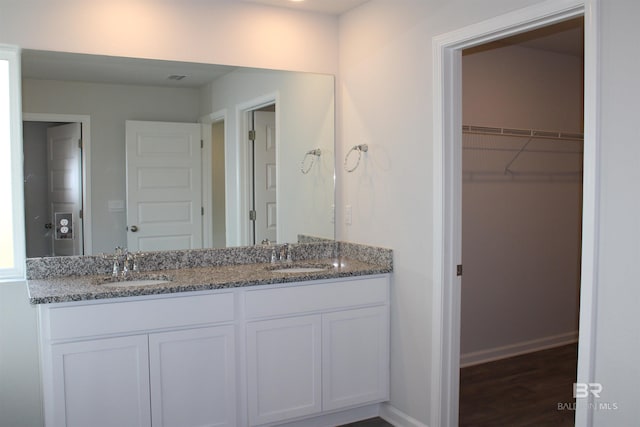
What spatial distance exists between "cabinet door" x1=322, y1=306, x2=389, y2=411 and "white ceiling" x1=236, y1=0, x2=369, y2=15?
70.6 inches

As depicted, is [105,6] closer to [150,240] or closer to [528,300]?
[150,240]

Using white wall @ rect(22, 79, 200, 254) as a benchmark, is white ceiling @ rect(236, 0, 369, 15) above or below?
above

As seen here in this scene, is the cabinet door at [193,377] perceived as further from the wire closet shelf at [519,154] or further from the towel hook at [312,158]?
the wire closet shelf at [519,154]

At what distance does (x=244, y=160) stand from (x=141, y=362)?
137 centimetres

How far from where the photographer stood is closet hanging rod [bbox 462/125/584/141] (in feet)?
13.6

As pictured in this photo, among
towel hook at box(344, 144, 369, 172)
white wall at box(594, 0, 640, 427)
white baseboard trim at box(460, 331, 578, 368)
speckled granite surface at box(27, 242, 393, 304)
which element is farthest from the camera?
white baseboard trim at box(460, 331, 578, 368)

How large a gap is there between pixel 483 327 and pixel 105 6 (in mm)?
3300

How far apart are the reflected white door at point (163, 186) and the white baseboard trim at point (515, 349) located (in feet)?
7.32

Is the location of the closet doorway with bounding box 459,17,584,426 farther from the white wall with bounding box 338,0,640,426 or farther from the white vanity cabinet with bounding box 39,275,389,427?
the white vanity cabinet with bounding box 39,275,389,427

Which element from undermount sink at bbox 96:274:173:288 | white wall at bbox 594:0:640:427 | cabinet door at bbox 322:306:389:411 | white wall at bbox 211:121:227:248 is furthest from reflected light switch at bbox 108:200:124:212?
white wall at bbox 594:0:640:427

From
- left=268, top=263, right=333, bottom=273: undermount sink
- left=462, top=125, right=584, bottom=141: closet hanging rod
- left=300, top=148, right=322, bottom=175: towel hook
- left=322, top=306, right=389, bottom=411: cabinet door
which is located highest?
left=462, top=125, right=584, bottom=141: closet hanging rod

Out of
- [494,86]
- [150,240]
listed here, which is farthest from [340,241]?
[494,86]

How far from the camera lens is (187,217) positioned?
330cm

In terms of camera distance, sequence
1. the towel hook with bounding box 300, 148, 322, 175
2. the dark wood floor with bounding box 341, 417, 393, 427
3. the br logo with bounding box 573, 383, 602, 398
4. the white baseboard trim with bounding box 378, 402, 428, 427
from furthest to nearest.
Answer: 1. the towel hook with bounding box 300, 148, 322, 175
2. the dark wood floor with bounding box 341, 417, 393, 427
3. the white baseboard trim with bounding box 378, 402, 428, 427
4. the br logo with bounding box 573, 383, 602, 398
